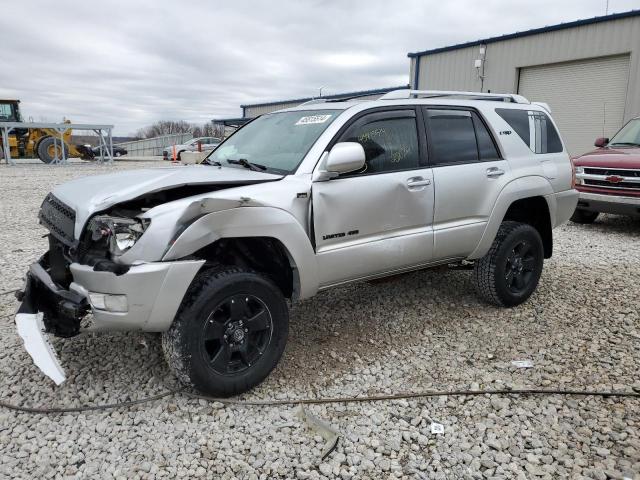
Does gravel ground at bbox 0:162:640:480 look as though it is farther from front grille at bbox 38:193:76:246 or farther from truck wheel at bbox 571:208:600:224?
truck wheel at bbox 571:208:600:224

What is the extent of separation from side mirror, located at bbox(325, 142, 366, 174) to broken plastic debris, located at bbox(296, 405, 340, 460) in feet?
4.91

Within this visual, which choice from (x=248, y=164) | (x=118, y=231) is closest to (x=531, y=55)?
(x=248, y=164)

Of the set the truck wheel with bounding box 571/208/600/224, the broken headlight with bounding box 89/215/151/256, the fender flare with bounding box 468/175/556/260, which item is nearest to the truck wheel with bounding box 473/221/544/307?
the fender flare with bounding box 468/175/556/260

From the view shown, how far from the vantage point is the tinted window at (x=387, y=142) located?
142 inches

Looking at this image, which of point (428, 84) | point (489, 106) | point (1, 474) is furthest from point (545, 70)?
point (1, 474)

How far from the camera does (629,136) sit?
29.4 ft

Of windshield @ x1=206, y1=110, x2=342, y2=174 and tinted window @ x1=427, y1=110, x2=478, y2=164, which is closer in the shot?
windshield @ x1=206, y1=110, x2=342, y2=174

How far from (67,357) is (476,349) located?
9.86ft

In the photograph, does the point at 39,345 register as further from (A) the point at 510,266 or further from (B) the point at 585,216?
(B) the point at 585,216

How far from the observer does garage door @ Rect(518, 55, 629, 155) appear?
13.8 m

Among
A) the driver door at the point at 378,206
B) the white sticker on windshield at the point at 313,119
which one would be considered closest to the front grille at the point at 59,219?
the driver door at the point at 378,206

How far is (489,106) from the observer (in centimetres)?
448

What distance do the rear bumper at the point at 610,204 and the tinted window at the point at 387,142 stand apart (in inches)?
219

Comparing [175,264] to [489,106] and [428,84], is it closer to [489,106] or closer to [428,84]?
[489,106]
